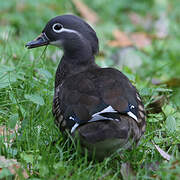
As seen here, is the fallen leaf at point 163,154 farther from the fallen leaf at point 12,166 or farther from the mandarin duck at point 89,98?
the fallen leaf at point 12,166

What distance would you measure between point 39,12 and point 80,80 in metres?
4.63

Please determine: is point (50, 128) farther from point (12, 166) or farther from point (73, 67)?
point (12, 166)

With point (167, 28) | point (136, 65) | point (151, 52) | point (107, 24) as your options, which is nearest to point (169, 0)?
point (167, 28)

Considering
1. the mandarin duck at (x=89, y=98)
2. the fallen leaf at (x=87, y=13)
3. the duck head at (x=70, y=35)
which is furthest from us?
the fallen leaf at (x=87, y=13)

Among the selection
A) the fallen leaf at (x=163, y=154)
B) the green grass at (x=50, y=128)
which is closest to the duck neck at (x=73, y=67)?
the green grass at (x=50, y=128)

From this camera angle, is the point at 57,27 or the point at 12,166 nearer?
the point at 12,166

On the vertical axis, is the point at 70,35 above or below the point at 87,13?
below

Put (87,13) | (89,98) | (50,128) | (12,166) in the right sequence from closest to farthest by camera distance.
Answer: (12,166)
(89,98)
(50,128)
(87,13)

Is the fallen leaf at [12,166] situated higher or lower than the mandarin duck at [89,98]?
lower

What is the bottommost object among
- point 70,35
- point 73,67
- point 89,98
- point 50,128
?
point 50,128

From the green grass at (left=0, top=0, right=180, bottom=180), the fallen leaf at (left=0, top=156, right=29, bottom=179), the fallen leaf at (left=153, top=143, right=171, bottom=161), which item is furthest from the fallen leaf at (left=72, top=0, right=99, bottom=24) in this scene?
the fallen leaf at (left=0, top=156, right=29, bottom=179)

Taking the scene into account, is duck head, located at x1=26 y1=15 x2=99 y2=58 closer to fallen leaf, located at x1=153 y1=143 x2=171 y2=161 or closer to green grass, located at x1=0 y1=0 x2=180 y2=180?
green grass, located at x1=0 y1=0 x2=180 y2=180

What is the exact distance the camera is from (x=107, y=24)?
778 centimetres

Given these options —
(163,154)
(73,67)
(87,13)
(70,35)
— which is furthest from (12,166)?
(87,13)
